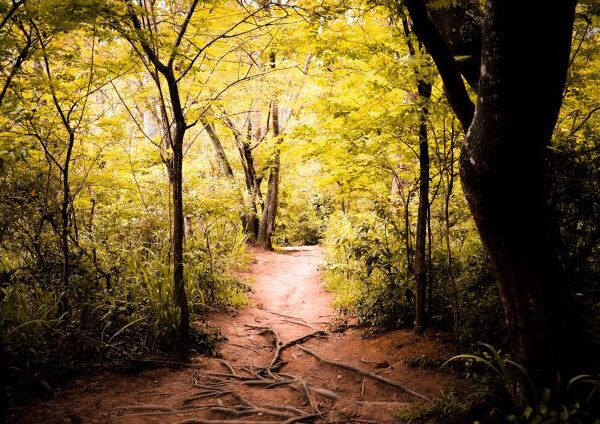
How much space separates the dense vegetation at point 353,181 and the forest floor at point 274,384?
0.36 m

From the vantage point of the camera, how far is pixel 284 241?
19266mm

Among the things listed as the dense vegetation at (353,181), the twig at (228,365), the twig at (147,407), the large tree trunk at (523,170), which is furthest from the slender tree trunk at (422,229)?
the twig at (147,407)

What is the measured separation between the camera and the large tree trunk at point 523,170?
81.7 inches

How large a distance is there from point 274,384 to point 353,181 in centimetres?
328

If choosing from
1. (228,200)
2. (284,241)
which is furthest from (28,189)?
(284,241)

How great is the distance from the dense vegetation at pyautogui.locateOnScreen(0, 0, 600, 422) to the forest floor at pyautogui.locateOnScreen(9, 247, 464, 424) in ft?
1.18

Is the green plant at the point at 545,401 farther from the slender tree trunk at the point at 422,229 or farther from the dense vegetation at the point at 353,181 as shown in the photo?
the slender tree trunk at the point at 422,229

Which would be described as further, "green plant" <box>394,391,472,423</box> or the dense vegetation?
"green plant" <box>394,391,472,423</box>

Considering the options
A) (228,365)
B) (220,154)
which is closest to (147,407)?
(228,365)

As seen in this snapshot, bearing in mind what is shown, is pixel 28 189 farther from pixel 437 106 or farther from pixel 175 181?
pixel 437 106

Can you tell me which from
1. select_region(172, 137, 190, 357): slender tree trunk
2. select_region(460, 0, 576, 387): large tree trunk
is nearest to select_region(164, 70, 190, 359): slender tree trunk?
select_region(172, 137, 190, 357): slender tree trunk

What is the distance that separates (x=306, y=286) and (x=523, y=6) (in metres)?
8.52

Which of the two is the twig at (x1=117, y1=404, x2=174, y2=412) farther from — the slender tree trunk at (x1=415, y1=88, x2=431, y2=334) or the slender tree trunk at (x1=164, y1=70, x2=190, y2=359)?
the slender tree trunk at (x1=415, y1=88, x2=431, y2=334)

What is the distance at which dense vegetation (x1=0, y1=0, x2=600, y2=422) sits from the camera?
8.33 feet
